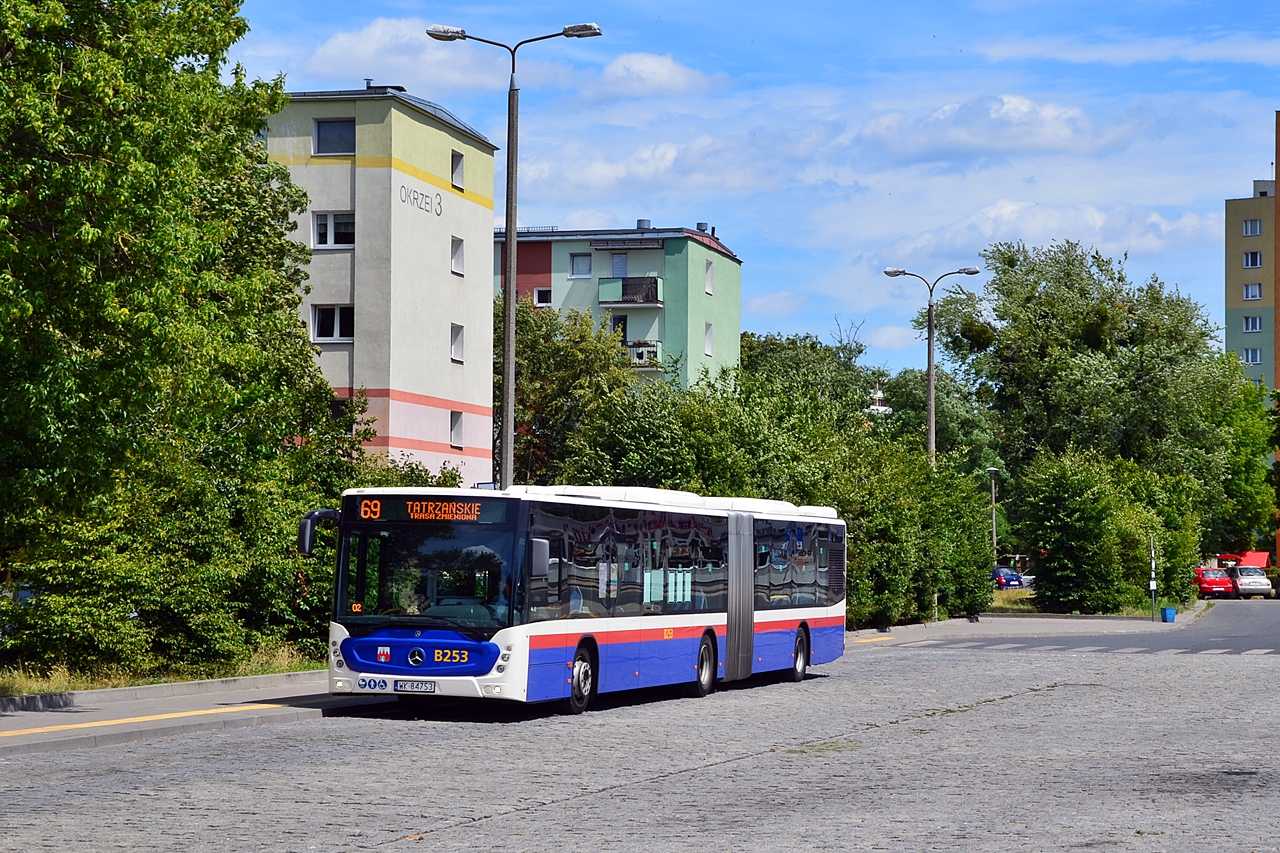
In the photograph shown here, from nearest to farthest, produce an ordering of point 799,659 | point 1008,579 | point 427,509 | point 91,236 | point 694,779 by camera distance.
Answer: point 694,779 < point 91,236 < point 427,509 < point 799,659 < point 1008,579

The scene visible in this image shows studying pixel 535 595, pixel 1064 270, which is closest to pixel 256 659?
pixel 535 595

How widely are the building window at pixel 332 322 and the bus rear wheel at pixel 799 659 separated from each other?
901 inches

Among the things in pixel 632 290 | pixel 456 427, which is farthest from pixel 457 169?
pixel 632 290

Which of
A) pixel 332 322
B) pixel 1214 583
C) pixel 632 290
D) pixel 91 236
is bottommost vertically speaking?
pixel 1214 583

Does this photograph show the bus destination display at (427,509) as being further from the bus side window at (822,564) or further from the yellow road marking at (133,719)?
the bus side window at (822,564)

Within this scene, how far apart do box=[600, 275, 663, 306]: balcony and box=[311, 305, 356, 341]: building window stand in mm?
27820

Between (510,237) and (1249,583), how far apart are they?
212 feet

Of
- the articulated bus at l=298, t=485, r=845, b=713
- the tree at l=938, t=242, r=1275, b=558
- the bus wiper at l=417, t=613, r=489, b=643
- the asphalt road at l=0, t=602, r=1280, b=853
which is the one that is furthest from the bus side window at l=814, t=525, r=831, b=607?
the tree at l=938, t=242, r=1275, b=558

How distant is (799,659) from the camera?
27141 millimetres

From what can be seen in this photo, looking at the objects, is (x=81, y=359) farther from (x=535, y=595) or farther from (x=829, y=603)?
(x=829, y=603)

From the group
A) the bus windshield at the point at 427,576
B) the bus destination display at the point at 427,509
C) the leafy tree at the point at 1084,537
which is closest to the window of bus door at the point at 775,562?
the bus destination display at the point at 427,509

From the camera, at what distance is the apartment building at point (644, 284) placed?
7462cm

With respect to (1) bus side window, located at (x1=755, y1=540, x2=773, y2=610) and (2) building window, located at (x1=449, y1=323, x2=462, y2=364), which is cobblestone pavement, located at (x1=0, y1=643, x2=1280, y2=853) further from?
(2) building window, located at (x1=449, y1=323, x2=462, y2=364)

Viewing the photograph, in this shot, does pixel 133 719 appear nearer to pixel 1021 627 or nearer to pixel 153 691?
pixel 153 691
